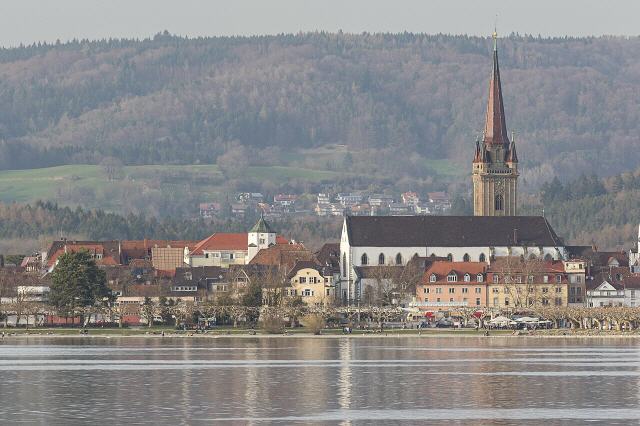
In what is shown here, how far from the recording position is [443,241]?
7456 inches

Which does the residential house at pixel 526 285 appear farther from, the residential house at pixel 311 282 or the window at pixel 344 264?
the window at pixel 344 264

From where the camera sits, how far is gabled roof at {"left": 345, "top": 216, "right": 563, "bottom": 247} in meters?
189

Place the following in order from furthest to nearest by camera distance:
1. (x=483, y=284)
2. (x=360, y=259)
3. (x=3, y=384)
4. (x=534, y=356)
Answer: (x=360, y=259)
(x=483, y=284)
(x=534, y=356)
(x=3, y=384)

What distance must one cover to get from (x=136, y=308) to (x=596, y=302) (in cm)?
4526

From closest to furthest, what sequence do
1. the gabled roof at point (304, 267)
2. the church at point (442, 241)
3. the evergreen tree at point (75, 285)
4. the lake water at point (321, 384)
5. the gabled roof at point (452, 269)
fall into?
the lake water at point (321, 384)
the evergreen tree at point (75, 285)
the gabled roof at point (452, 269)
the gabled roof at point (304, 267)
the church at point (442, 241)

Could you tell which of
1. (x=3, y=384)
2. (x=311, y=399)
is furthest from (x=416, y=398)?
(x=3, y=384)

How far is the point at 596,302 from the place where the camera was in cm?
17625

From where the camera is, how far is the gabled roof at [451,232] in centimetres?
18900

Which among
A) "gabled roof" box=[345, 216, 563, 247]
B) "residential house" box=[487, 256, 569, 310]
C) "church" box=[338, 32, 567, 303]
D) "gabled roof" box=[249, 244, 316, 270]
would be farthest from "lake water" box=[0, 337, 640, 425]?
"gabled roof" box=[249, 244, 316, 270]

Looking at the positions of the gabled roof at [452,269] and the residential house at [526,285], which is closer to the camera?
the residential house at [526,285]

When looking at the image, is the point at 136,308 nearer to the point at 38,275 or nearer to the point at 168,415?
the point at 38,275

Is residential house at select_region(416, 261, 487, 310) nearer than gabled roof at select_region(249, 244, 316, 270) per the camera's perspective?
Yes

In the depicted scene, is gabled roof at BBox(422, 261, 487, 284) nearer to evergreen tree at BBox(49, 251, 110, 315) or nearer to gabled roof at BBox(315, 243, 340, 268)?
gabled roof at BBox(315, 243, 340, 268)

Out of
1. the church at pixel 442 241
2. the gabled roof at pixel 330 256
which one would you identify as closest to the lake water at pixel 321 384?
the church at pixel 442 241
